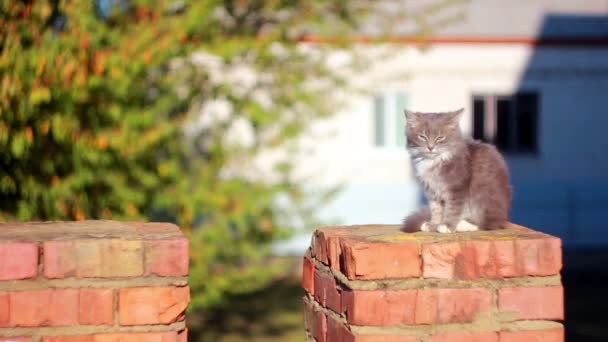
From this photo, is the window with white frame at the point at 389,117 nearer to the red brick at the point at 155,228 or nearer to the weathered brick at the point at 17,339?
the red brick at the point at 155,228

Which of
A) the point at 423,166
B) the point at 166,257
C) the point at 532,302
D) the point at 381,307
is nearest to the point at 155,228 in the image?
the point at 166,257

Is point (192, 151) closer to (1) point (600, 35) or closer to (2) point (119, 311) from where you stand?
(2) point (119, 311)

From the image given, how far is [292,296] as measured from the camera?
16.3 metres

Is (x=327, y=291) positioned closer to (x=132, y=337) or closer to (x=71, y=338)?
(x=132, y=337)

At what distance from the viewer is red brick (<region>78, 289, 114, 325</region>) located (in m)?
2.56

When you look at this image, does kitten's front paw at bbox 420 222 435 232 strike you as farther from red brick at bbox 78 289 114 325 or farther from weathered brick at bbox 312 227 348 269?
red brick at bbox 78 289 114 325

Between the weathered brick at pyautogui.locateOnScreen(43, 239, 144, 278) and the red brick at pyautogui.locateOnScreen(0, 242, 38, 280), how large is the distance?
0.03m

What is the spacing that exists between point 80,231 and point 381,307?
832 mm

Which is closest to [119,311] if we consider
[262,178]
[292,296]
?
[262,178]

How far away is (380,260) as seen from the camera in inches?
101

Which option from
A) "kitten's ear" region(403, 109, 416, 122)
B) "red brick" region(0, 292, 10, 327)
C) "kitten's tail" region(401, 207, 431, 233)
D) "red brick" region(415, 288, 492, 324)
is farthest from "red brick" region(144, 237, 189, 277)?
"kitten's ear" region(403, 109, 416, 122)

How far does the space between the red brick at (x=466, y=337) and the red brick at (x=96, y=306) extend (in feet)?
2.52

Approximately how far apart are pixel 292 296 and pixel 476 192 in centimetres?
1282

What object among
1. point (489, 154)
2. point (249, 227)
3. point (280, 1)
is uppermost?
point (280, 1)
